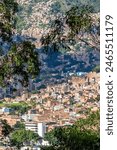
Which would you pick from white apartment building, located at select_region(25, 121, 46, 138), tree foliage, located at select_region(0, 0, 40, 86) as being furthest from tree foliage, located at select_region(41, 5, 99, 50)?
white apartment building, located at select_region(25, 121, 46, 138)

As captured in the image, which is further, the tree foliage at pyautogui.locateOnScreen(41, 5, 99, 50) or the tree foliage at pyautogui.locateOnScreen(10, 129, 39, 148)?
the tree foliage at pyautogui.locateOnScreen(10, 129, 39, 148)

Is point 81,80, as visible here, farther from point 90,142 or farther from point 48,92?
point 90,142

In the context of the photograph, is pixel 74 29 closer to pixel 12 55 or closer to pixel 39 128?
pixel 12 55

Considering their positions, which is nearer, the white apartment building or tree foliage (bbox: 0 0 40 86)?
tree foliage (bbox: 0 0 40 86)

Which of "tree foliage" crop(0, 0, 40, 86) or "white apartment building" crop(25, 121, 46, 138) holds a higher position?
"tree foliage" crop(0, 0, 40, 86)

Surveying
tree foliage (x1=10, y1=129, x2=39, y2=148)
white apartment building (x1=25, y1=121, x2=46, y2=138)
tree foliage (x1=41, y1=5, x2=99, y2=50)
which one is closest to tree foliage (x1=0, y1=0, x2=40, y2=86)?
tree foliage (x1=41, y1=5, x2=99, y2=50)

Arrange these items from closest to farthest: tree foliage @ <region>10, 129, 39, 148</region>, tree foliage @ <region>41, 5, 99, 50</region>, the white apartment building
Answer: tree foliage @ <region>41, 5, 99, 50</region>
tree foliage @ <region>10, 129, 39, 148</region>
the white apartment building

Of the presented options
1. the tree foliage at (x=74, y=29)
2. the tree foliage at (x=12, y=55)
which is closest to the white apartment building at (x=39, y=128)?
the tree foliage at (x=12, y=55)

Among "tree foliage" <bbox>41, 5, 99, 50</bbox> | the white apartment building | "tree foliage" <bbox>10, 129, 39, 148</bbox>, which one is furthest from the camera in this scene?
the white apartment building

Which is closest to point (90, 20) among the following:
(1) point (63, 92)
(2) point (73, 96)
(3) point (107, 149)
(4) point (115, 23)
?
(4) point (115, 23)

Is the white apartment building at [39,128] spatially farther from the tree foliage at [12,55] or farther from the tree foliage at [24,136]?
the tree foliage at [12,55]

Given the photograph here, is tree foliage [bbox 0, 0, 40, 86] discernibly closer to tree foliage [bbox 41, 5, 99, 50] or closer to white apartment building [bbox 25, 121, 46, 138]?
tree foliage [bbox 41, 5, 99, 50]
